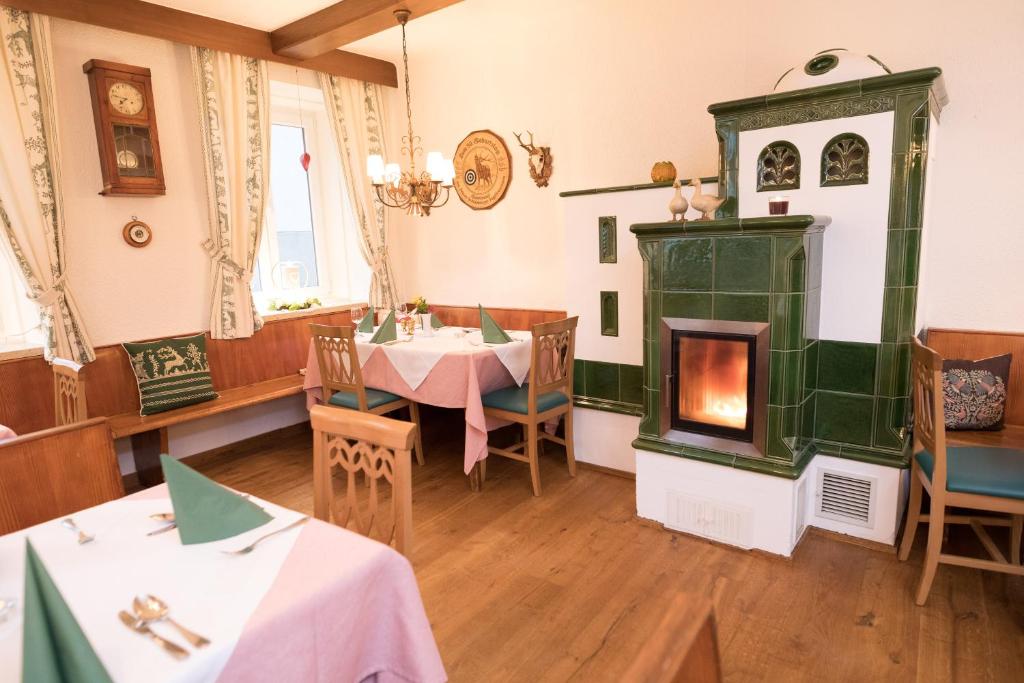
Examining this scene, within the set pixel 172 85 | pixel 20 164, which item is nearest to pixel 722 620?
pixel 20 164

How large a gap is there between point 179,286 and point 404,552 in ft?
10.1

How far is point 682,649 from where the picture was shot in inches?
26.8

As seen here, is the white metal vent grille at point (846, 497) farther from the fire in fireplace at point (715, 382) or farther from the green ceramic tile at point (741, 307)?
the green ceramic tile at point (741, 307)

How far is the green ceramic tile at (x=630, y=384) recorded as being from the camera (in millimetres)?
3402

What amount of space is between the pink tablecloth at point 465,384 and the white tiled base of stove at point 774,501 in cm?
90

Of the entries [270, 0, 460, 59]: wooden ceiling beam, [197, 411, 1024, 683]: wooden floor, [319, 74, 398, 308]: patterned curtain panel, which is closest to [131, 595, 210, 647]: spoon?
[197, 411, 1024, 683]: wooden floor

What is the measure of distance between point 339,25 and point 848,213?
2.94 m

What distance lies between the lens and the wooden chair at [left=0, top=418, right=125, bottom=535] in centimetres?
185

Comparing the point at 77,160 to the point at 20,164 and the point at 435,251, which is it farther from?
the point at 435,251

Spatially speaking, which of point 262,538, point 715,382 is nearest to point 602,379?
point 715,382

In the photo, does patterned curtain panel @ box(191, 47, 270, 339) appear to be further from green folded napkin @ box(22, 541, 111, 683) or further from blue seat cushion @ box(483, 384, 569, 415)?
green folded napkin @ box(22, 541, 111, 683)

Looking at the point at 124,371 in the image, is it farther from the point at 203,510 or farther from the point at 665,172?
the point at 665,172

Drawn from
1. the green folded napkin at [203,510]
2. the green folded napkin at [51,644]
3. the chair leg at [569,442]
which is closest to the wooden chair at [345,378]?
the chair leg at [569,442]

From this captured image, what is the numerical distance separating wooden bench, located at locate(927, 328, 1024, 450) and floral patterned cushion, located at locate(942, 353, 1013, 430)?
0.17 feet
